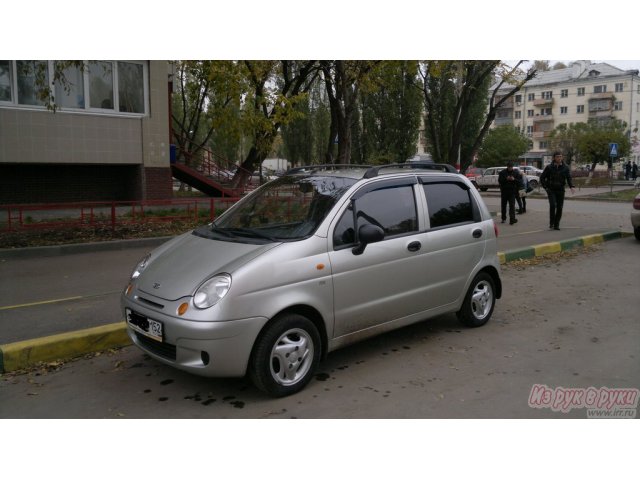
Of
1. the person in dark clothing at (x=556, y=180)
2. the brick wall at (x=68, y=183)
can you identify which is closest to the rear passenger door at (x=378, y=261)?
the person in dark clothing at (x=556, y=180)

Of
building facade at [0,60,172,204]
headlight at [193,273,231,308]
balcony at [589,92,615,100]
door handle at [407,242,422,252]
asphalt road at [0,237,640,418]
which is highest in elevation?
balcony at [589,92,615,100]

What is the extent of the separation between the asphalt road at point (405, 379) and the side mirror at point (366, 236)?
1.06 meters

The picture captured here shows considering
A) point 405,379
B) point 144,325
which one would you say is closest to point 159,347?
point 144,325

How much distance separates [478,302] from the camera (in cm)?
594

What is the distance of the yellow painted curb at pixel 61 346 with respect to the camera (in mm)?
4645

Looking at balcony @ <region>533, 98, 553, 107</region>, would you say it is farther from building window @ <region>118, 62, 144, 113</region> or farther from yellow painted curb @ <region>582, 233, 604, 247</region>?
yellow painted curb @ <region>582, 233, 604, 247</region>

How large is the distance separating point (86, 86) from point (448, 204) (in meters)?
14.6

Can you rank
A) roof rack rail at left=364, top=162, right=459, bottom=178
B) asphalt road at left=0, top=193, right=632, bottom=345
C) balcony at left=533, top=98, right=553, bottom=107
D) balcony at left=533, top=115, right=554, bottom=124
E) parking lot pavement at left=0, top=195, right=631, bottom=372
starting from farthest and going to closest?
balcony at left=533, top=115, right=554, bottom=124 < balcony at left=533, top=98, right=553, bottom=107 < asphalt road at left=0, top=193, right=632, bottom=345 < roof rack rail at left=364, top=162, right=459, bottom=178 < parking lot pavement at left=0, top=195, right=631, bottom=372

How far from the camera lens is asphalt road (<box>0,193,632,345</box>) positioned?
5625mm

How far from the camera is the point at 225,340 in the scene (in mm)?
3771

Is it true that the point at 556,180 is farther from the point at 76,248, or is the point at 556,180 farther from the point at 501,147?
the point at 501,147

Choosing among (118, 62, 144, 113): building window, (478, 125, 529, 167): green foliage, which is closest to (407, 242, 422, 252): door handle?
(118, 62, 144, 113): building window

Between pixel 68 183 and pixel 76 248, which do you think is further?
pixel 68 183

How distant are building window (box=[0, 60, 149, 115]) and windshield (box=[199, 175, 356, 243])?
38.5 ft
